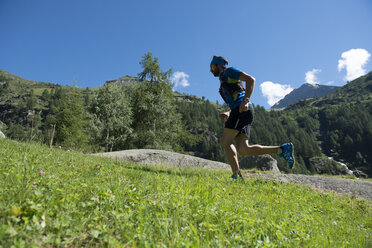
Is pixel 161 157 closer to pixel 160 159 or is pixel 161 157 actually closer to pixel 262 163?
pixel 160 159

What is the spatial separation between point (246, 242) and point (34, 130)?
832 centimetres

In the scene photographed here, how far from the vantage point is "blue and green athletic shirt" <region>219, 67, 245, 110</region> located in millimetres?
5324

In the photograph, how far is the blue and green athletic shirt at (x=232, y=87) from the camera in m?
5.32

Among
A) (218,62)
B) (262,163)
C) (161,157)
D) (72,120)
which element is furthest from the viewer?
(72,120)

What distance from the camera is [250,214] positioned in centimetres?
254

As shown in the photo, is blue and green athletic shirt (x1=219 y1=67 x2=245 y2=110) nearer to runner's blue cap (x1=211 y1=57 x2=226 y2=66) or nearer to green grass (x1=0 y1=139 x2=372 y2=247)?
runner's blue cap (x1=211 y1=57 x2=226 y2=66)

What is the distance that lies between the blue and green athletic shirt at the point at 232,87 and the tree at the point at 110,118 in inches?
1080

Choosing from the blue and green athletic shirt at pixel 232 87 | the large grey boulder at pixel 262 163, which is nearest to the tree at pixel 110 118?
the large grey boulder at pixel 262 163

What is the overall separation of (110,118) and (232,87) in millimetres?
29372

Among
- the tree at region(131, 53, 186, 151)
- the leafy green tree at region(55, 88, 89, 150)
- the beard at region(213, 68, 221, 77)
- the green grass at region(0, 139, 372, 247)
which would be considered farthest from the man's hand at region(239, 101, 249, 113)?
the leafy green tree at region(55, 88, 89, 150)

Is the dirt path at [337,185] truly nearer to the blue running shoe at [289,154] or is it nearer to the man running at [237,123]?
the blue running shoe at [289,154]

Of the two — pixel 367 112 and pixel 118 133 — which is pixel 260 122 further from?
pixel 118 133

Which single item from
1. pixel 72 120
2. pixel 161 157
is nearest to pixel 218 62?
pixel 161 157

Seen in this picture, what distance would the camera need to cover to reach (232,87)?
5469 millimetres
